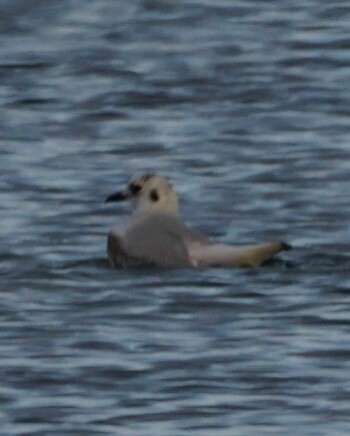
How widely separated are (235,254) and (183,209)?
82.2 inches

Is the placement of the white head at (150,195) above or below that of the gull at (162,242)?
above

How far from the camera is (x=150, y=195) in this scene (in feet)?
49.0

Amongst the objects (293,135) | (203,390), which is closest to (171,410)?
(203,390)

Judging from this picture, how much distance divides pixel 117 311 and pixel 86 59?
806cm

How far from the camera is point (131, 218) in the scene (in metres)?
14.9

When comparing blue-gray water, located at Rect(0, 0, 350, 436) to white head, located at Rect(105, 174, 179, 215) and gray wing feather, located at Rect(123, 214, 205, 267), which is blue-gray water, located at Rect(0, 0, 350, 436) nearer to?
gray wing feather, located at Rect(123, 214, 205, 267)

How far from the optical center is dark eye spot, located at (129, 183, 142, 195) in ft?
49.4

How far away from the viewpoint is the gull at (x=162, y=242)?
13.9 metres

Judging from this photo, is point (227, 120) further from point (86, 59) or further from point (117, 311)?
point (117, 311)

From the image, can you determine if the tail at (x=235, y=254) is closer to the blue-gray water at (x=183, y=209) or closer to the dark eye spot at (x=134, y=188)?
the blue-gray water at (x=183, y=209)

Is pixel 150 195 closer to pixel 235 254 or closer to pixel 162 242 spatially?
pixel 162 242

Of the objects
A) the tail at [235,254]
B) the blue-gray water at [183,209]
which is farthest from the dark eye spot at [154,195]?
the tail at [235,254]

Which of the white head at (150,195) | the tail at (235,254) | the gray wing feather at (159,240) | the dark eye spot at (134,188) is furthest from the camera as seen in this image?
the dark eye spot at (134,188)

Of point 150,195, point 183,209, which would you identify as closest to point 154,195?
point 150,195
